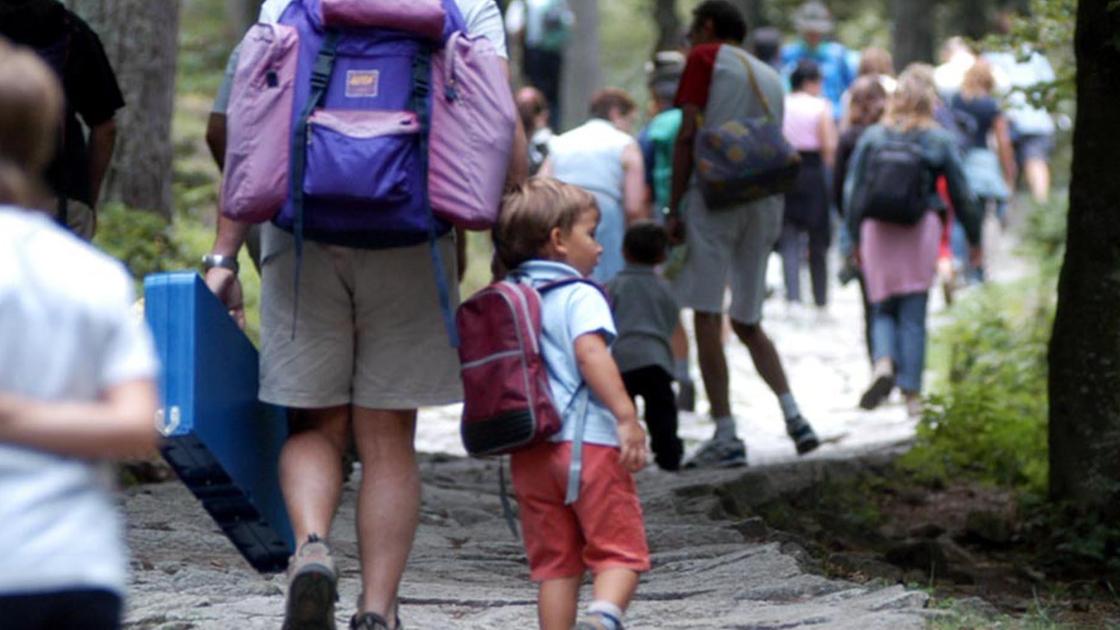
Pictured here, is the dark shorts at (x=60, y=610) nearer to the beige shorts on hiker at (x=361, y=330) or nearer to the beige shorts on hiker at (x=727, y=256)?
the beige shorts on hiker at (x=361, y=330)

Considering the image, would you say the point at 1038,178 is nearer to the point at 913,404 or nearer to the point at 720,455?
the point at 913,404

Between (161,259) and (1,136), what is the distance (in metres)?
8.21

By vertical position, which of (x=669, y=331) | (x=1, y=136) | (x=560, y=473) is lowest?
(x=669, y=331)

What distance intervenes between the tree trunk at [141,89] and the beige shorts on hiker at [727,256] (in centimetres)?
300

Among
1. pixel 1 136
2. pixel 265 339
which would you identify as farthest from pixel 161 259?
pixel 1 136

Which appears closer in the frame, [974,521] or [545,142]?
[974,521]

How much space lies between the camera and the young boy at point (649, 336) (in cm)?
1077

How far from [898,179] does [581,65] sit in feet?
27.5

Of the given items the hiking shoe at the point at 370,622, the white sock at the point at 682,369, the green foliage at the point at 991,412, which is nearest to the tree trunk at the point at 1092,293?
the green foliage at the point at 991,412

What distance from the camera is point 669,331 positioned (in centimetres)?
1095

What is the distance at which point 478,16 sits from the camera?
6207 mm

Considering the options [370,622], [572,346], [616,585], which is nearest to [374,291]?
[572,346]

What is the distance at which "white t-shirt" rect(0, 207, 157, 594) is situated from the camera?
3604 millimetres

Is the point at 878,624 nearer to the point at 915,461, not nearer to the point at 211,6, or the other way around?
the point at 915,461
